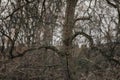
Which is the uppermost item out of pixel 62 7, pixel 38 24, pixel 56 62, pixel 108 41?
pixel 62 7

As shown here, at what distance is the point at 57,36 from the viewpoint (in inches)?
458

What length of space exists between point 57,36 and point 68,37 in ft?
3.60

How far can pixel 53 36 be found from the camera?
11.7m

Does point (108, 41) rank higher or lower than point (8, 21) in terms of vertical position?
lower

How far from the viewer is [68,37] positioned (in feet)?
34.9

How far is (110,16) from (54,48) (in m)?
2.87

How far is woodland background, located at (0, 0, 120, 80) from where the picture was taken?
33.9ft

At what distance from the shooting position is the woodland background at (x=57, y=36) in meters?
10.3

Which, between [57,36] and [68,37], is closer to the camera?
[68,37]

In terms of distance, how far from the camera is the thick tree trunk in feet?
33.4

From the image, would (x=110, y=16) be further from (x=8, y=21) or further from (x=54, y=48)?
(x=8, y=21)

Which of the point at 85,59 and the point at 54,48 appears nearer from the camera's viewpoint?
the point at 54,48

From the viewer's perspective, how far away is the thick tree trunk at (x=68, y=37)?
1019 cm

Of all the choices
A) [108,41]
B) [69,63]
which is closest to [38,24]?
[69,63]
